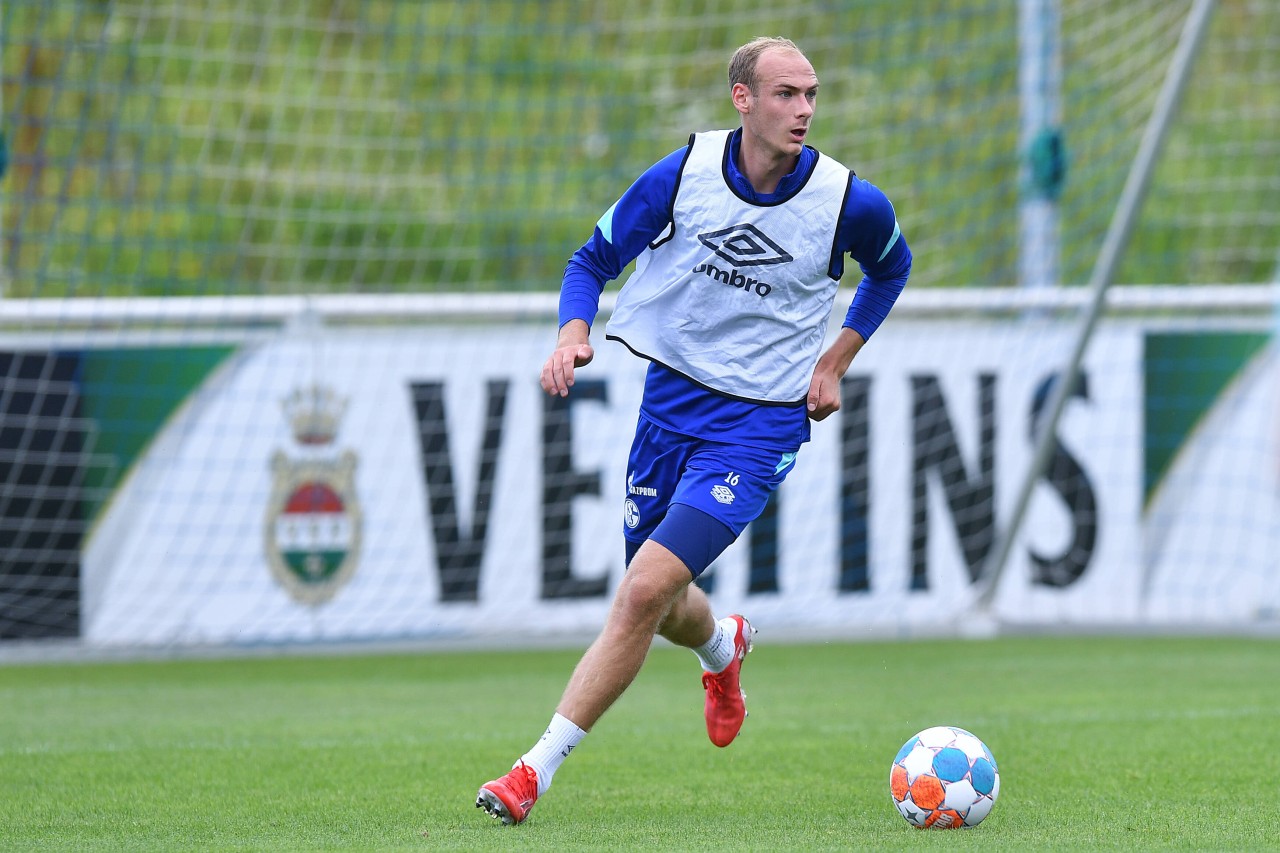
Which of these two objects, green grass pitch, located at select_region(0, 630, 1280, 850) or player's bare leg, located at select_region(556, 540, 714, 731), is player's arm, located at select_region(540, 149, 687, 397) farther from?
green grass pitch, located at select_region(0, 630, 1280, 850)

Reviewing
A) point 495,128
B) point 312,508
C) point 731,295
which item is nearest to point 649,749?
point 731,295

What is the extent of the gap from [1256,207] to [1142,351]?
3481 millimetres

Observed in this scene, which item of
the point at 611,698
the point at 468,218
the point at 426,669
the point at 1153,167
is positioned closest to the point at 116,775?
the point at 611,698

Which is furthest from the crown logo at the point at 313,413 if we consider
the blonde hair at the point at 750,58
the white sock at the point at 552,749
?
the white sock at the point at 552,749

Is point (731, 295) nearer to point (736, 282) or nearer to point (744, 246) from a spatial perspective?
point (736, 282)

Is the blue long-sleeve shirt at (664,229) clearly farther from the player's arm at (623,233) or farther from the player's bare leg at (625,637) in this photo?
the player's bare leg at (625,637)

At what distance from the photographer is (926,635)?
34.5 ft

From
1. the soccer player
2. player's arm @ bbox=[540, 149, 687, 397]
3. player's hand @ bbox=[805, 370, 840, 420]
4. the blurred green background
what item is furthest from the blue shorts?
the blurred green background

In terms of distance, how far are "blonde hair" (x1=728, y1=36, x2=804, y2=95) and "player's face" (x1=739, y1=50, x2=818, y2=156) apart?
22 millimetres

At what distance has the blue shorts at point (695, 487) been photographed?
16.1 feet

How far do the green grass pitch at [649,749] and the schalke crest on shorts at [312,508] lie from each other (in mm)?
468

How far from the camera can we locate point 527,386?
33.3ft

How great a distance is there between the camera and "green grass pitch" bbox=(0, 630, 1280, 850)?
4598mm

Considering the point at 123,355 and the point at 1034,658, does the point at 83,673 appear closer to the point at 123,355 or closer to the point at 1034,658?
the point at 123,355
